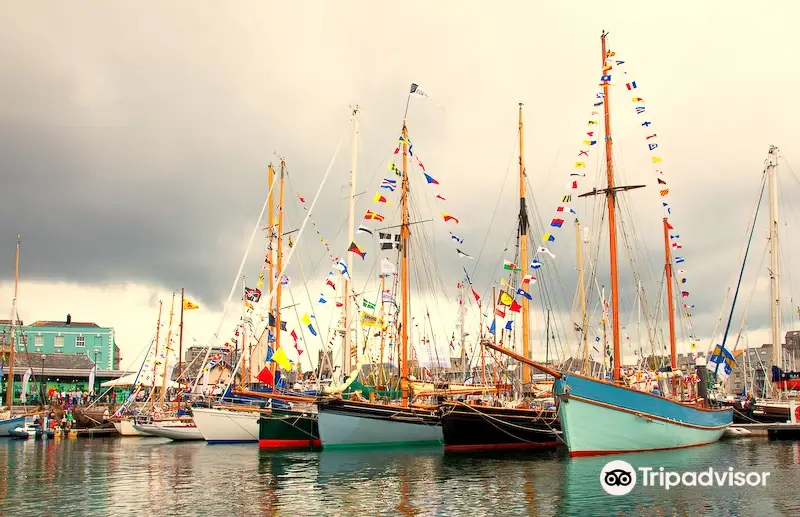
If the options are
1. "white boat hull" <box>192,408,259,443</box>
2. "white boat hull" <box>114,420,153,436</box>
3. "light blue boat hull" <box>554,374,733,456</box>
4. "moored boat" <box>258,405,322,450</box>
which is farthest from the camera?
"white boat hull" <box>114,420,153,436</box>

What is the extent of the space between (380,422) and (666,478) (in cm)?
1933

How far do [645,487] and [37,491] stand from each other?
23.1m

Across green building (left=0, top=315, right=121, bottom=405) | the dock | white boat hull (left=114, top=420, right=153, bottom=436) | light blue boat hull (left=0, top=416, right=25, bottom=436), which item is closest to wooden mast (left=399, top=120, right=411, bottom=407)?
the dock

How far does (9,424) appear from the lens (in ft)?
232

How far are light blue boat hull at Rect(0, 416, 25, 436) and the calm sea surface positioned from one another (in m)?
30.9

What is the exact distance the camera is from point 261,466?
123 feet

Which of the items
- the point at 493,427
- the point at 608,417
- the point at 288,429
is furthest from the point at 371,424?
the point at 608,417

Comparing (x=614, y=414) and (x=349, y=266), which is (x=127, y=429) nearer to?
(x=349, y=266)

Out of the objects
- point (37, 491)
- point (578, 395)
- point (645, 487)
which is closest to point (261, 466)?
point (37, 491)

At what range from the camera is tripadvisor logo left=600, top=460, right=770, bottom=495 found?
27234mm

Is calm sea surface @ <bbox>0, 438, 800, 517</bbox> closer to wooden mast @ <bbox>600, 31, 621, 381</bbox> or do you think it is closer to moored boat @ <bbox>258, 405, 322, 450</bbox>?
moored boat @ <bbox>258, 405, 322, 450</bbox>

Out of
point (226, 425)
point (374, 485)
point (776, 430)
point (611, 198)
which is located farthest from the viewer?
point (226, 425)

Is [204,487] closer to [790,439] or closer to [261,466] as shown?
[261,466]

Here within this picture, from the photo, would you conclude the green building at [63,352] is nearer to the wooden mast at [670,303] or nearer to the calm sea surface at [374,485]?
the calm sea surface at [374,485]
